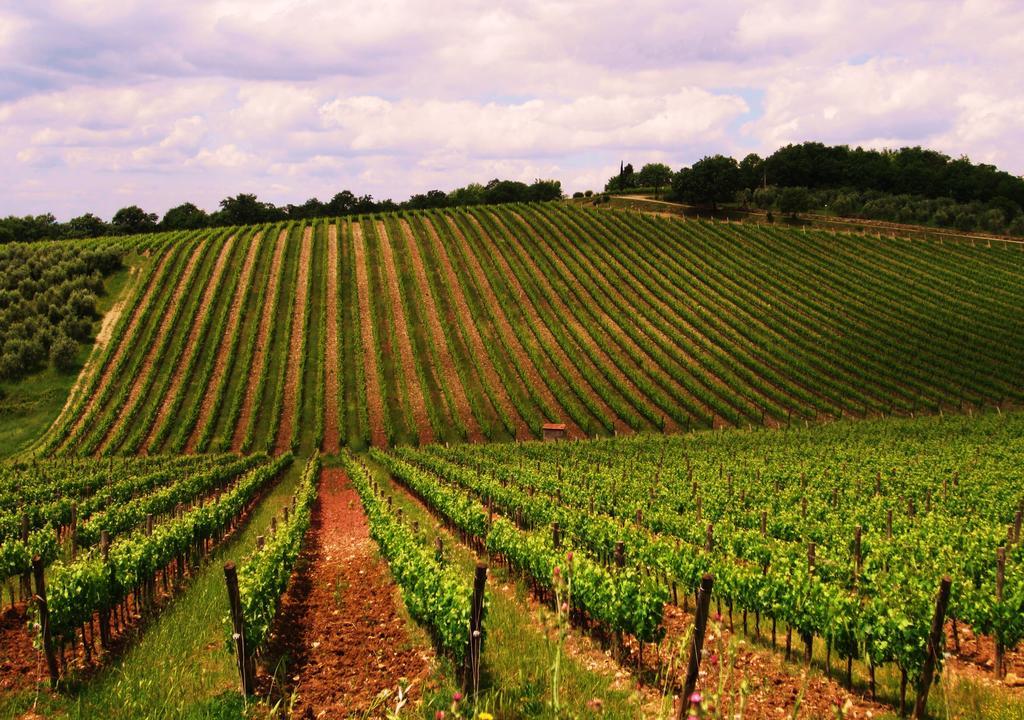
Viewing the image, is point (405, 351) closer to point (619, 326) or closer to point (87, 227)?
point (619, 326)

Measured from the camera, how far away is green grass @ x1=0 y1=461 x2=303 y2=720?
8398 millimetres

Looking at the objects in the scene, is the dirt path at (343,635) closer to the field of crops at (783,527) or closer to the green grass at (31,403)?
the field of crops at (783,527)

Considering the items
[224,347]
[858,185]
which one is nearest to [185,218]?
[224,347]

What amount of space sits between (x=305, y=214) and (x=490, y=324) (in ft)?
280

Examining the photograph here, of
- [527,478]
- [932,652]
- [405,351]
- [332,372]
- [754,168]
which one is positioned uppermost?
[754,168]

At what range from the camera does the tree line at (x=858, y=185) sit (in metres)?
98.5

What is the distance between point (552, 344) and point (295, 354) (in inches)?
967

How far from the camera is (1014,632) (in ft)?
32.8

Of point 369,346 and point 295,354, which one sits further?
point 369,346

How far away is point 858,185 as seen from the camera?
442 feet

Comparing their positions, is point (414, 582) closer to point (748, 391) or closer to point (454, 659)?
point (454, 659)

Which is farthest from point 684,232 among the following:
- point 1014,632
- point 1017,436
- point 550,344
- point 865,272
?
point 1014,632

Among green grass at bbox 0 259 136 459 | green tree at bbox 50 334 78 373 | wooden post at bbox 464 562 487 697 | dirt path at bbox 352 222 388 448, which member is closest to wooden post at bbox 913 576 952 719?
wooden post at bbox 464 562 487 697

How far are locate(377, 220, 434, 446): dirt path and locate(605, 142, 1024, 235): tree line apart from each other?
188 ft
